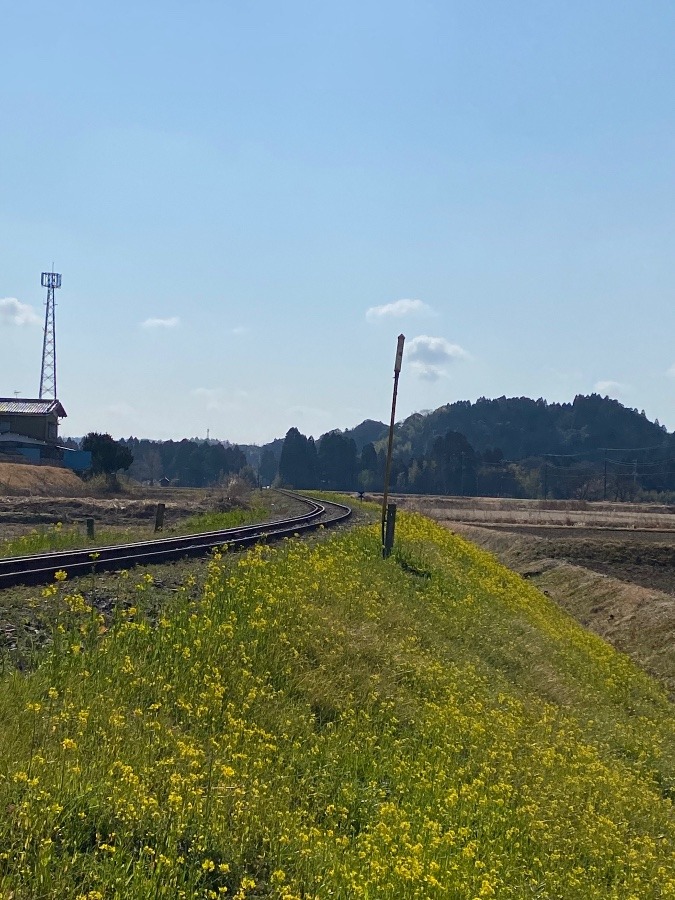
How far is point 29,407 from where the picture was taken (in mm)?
87562

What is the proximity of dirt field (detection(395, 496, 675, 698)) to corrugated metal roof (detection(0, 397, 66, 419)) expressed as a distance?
157 ft

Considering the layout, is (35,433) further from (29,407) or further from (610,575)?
(610,575)

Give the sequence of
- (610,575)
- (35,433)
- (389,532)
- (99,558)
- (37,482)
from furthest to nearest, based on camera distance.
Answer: (35,433) < (37,482) < (610,575) < (389,532) < (99,558)

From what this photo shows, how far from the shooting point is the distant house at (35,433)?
274ft

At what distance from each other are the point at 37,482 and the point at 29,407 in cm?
2317

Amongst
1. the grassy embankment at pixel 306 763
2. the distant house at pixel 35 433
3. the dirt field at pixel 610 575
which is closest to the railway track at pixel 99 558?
the grassy embankment at pixel 306 763

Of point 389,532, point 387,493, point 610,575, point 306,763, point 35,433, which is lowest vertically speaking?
point 610,575

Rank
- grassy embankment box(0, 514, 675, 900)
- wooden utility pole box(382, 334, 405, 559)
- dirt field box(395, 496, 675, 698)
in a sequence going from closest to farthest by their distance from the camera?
grassy embankment box(0, 514, 675, 900) < wooden utility pole box(382, 334, 405, 559) < dirt field box(395, 496, 675, 698)

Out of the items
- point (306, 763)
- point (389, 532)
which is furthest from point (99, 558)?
point (306, 763)

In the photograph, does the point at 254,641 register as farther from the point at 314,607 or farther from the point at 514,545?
the point at 514,545

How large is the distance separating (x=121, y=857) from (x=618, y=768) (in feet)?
25.6

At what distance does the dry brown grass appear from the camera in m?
60.9

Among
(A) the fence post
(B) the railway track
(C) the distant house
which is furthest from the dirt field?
(C) the distant house

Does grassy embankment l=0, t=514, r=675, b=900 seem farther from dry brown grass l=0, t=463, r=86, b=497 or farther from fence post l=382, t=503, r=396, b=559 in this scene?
dry brown grass l=0, t=463, r=86, b=497
